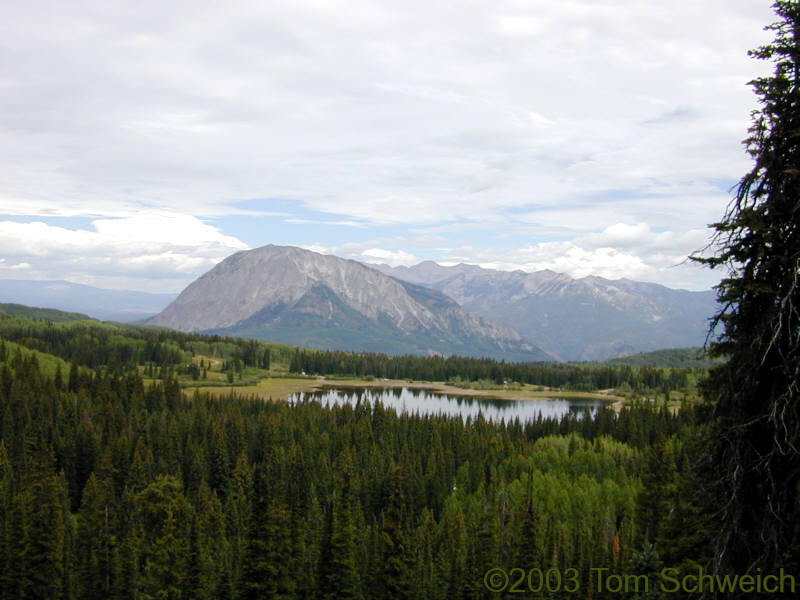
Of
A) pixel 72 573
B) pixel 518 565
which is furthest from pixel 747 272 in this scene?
pixel 72 573

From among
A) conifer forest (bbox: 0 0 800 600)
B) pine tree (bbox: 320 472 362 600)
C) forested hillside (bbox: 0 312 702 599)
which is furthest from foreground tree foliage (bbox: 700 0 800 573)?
pine tree (bbox: 320 472 362 600)

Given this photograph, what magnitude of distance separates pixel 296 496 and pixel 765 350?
7891 cm

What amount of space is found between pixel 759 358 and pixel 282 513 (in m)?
50.9

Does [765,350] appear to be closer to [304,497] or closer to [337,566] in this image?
[337,566]

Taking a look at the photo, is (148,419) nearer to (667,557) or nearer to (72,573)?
(72,573)

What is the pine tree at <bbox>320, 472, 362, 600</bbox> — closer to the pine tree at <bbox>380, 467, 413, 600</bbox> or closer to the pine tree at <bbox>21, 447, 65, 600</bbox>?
the pine tree at <bbox>380, 467, 413, 600</bbox>

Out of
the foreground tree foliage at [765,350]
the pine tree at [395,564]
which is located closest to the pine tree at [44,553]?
the pine tree at [395,564]

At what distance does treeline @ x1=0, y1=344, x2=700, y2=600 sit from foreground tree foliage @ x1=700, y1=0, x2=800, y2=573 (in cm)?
900

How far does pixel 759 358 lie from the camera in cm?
1639

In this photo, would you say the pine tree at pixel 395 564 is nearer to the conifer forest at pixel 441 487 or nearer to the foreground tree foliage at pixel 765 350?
the conifer forest at pixel 441 487

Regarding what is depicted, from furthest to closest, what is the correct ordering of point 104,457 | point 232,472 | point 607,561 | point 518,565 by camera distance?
point 232,472 < point 104,457 < point 607,561 < point 518,565

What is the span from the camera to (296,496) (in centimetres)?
8675

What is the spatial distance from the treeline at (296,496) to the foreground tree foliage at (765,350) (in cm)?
900

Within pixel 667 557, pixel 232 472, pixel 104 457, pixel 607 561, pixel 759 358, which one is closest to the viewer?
pixel 759 358
